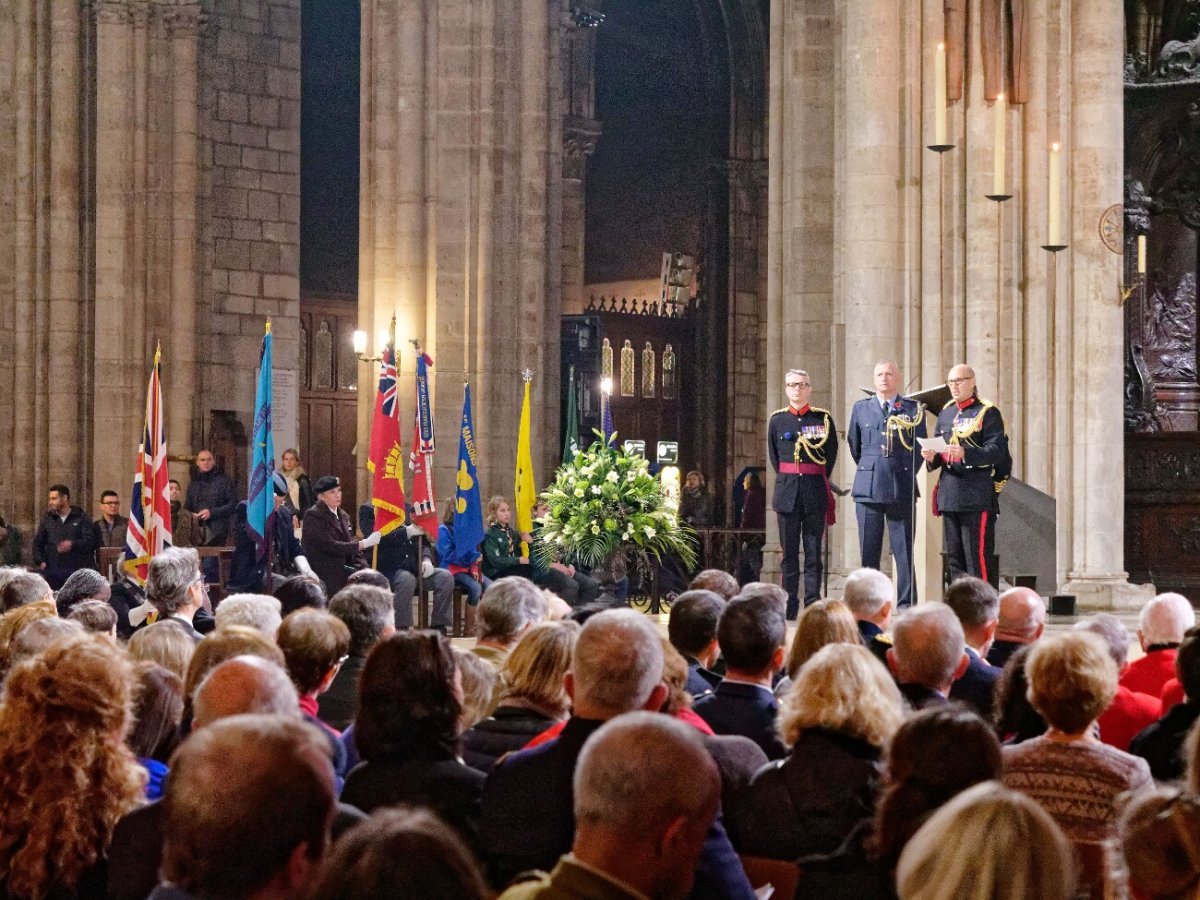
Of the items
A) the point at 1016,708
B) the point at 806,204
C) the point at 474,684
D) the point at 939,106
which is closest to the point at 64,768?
the point at 474,684

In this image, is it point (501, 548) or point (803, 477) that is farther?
point (501, 548)

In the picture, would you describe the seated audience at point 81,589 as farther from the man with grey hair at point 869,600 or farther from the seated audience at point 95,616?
the man with grey hair at point 869,600

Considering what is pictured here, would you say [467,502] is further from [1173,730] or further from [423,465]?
[1173,730]

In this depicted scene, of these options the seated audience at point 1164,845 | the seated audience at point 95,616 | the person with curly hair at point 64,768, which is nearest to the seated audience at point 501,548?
the seated audience at point 95,616

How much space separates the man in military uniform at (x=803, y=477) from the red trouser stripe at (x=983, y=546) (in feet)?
4.54

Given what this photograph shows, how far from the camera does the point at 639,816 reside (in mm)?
2646

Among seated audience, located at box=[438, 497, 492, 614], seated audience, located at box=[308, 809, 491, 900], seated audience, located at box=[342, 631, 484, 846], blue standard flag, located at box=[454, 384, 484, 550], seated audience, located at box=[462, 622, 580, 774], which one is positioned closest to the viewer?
seated audience, located at box=[308, 809, 491, 900]

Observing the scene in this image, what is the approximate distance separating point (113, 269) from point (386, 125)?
3687 mm

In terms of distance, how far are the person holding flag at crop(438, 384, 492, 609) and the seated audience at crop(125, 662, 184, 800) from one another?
29.5 feet

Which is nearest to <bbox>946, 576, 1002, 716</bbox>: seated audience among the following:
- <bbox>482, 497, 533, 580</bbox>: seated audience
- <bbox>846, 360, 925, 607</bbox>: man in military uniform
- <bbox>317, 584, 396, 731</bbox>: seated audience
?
<bbox>317, 584, 396, 731</bbox>: seated audience

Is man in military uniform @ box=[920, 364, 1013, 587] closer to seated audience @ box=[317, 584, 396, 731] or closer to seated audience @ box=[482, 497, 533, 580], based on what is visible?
seated audience @ box=[317, 584, 396, 731]

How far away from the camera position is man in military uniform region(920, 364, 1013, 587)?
10086 millimetres

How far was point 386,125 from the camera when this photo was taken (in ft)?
53.8

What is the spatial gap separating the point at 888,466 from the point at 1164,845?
8.22 m
